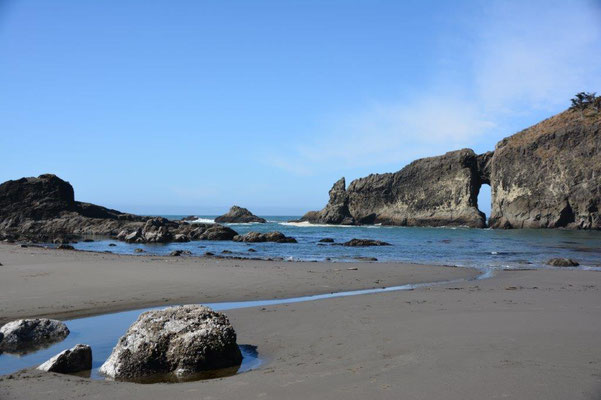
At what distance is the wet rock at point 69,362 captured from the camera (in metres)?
5.81

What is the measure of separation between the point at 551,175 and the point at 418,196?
29630 millimetres

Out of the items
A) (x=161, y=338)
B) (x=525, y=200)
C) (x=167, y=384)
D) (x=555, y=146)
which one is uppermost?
(x=555, y=146)

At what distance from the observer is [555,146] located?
72.2m

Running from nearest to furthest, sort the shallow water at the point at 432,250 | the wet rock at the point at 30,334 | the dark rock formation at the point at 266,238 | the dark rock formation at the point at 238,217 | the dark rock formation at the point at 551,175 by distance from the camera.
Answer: the wet rock at the point at 30,334
the shallow water at the point at 432,250
the dark rock formation at the point at 266,238
the dark rock formation at the point at 551,175
the dark rock formation at the point at 238,217

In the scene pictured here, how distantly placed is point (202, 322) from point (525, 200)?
78.1m

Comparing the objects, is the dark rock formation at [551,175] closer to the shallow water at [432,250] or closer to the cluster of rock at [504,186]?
the cluster of rock at [504,186]

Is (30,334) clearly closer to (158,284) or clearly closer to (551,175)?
(158,284)

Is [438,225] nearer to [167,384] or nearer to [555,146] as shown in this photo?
[555,146]

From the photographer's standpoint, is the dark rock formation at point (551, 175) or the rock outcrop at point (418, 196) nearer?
the dark rock formation at point (551, 175)

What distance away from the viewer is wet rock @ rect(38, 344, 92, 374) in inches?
229

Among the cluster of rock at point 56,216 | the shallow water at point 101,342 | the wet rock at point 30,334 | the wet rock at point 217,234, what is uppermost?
the cluster of rock at point 56,216

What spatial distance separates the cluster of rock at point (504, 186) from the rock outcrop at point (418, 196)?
202 mm

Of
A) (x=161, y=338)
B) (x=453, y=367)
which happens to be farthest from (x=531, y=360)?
(x=161, y=338)

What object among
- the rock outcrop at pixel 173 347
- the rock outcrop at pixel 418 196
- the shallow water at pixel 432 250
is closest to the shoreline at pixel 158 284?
the rock outcrop at pixel 173 347
